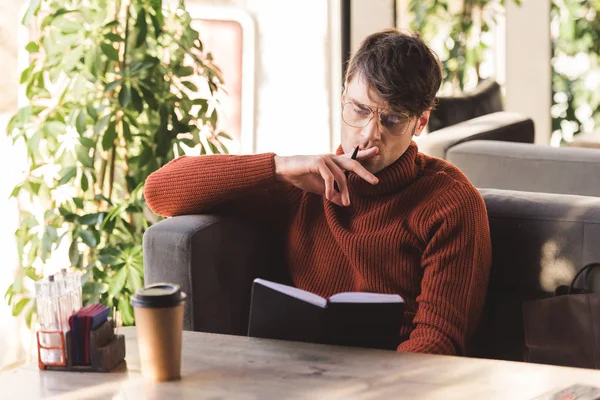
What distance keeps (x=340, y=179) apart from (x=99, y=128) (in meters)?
0.90

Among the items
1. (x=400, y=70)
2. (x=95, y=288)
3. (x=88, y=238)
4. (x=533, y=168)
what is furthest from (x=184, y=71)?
(x=533, y=168)

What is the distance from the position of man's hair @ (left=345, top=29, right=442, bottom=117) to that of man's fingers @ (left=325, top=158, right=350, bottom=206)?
167 millimetres

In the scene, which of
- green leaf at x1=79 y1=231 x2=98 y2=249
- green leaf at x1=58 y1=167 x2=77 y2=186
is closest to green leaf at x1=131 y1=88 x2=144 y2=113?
green leaf at x1=58 y1=167 x2=77 y2=186

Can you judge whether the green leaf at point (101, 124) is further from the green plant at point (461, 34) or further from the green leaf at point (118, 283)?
the green plant at point (461, 34)

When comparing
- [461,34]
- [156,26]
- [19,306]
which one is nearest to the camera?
[156,26]

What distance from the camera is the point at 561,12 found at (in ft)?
17.9

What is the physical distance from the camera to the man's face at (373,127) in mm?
1835

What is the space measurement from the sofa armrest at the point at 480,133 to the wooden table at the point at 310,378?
1.48 meters

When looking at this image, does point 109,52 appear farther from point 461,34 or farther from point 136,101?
point 461,34

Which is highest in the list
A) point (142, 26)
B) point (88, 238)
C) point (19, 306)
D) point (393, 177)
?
point (142, 26)

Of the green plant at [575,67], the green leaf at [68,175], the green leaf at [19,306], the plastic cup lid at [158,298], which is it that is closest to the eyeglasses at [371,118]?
the plastic cup lid at [158,298]

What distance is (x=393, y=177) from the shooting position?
189 centimetres

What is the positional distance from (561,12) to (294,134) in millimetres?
2555

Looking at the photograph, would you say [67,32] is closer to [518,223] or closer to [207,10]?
[207,10]
